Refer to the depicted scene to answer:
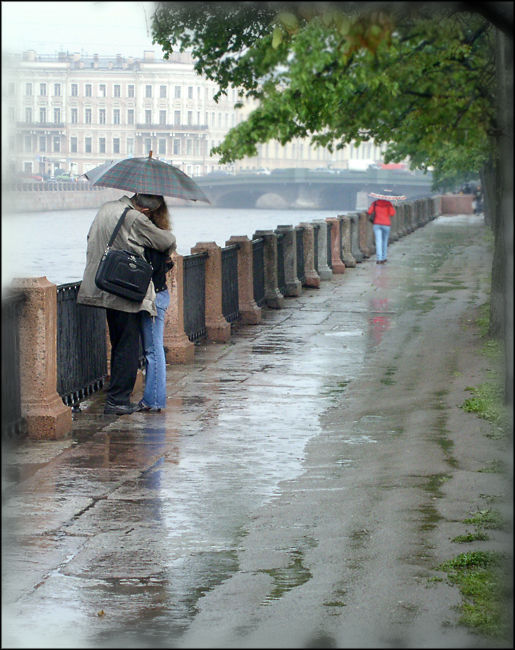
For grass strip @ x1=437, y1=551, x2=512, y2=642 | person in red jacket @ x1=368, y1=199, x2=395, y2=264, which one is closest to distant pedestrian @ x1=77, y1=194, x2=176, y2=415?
grass strip @ x1=437, y1=551, x2=512, y2=642

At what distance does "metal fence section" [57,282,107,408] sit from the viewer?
8898 millimetres

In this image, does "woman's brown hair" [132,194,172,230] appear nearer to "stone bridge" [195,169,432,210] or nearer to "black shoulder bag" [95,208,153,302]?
"black shoulder bag" [95,208,153,302]

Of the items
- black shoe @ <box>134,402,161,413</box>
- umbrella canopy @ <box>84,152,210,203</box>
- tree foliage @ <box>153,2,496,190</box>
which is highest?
tree foliage @ <box>153,2,496,190</box>

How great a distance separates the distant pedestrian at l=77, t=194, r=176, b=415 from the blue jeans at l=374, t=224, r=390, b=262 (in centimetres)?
1582

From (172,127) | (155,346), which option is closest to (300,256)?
(155,346)

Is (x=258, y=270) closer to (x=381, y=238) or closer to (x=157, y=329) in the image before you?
(x=157, y=329)

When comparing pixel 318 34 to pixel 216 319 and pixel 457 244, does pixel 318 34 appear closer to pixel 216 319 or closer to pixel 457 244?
pixel 216 319

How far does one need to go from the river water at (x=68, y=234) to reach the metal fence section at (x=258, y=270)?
92.1 inches

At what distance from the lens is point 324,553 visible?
561cm

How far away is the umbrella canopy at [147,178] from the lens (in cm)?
862

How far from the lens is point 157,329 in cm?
897

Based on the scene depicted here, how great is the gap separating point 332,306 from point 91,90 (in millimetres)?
110214

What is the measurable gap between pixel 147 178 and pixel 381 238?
16.4 meters

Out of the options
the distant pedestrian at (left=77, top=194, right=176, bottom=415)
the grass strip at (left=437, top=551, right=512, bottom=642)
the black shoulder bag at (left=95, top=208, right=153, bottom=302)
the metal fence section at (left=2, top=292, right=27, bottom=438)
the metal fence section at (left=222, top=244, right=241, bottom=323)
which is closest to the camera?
the grass strip at (left=437, top=551, right=512, bottom=642)
